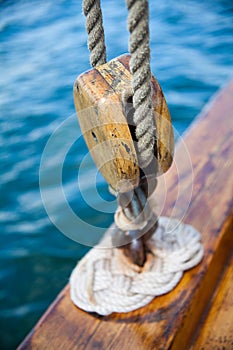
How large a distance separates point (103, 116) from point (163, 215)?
1.83ft

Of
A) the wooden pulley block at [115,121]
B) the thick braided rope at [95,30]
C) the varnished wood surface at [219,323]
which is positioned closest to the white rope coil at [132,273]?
the varnished wood surface at [219,323]

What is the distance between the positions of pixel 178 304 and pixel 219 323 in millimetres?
146

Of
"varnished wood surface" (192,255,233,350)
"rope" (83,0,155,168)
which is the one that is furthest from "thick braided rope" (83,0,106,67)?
"varnished wood surface" (192,255,233,350)

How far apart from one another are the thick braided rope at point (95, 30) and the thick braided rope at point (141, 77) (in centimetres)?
10

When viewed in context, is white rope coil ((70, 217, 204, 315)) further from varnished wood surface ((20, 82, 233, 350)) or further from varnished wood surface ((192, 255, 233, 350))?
varnished wood surface ((192, 255, 233, 350))

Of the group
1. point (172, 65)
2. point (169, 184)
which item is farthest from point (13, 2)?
point (169, 184)

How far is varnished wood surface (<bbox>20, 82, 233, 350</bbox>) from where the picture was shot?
0.91m

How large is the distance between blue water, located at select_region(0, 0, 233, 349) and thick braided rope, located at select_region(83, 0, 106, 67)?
417 millimetres

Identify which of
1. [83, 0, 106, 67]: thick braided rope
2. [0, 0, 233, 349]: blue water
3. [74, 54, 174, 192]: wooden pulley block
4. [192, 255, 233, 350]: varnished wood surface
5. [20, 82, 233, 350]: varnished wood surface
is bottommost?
[0, 0, 233, 349]: blue water

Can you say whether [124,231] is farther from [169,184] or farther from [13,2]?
[13,2]

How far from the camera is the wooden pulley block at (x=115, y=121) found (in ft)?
2.24

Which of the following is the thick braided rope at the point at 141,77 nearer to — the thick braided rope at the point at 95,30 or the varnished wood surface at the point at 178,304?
the thick braided rope at the point at 95,30

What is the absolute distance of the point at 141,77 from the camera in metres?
0.64

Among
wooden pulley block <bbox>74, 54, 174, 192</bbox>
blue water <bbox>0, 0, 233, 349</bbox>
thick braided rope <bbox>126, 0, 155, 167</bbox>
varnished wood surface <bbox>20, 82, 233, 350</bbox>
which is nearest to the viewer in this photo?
thick braided rope <bbox>126, 0, 155, 167</bbox>
